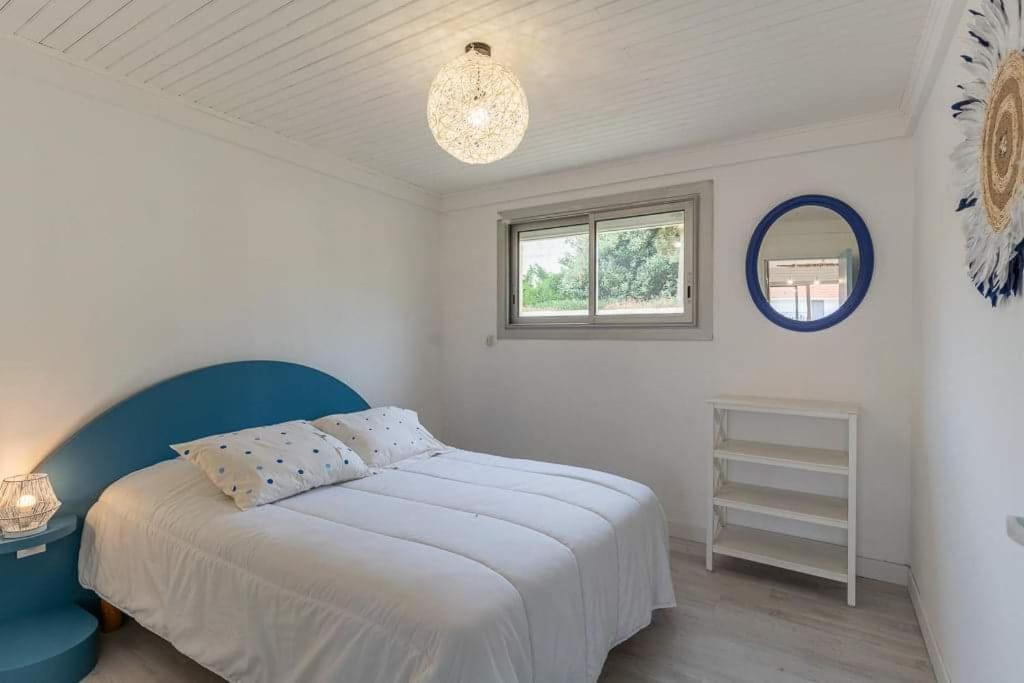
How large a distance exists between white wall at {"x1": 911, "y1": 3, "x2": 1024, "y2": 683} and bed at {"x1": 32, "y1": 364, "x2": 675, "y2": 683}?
1005 mm

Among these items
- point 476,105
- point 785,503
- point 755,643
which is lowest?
point 755,643

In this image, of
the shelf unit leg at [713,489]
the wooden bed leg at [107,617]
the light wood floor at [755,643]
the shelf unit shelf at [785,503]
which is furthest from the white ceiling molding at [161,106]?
the shelf unit shelf at [785,503]

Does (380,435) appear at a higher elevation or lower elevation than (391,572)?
higher

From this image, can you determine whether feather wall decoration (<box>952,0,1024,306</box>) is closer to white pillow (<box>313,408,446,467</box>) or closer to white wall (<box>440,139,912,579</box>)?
A: white wall (<box>440,139,912,579</box>)

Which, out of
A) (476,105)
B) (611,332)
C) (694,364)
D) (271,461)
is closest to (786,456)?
(694,364)

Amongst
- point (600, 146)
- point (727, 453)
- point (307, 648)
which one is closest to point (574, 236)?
point (600, 146)

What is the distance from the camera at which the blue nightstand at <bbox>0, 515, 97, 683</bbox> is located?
180 cm

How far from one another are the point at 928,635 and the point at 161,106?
13.2ft

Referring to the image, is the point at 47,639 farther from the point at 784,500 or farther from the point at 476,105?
the point at 784,500

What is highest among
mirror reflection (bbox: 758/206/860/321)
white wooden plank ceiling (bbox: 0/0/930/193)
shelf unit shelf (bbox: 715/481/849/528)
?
white wooden plank ceiling (bbox: 0/0/930/193)

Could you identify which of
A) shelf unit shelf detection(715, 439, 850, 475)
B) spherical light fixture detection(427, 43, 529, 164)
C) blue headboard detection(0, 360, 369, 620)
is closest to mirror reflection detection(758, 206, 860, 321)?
shelf unit shelf detection(715, 439, 850, 475)

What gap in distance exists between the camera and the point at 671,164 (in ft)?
10.5

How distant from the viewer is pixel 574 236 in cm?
376

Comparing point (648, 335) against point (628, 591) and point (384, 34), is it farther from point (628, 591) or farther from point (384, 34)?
point (384, 34)
